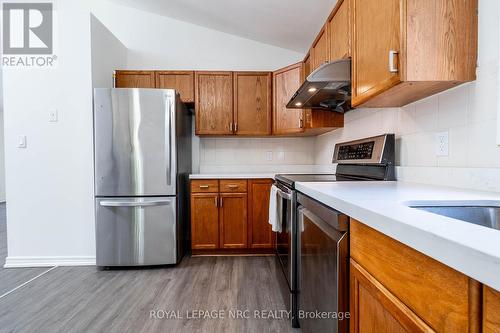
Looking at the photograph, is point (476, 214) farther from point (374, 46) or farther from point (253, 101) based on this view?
point (253, 101)

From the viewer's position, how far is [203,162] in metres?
3.09

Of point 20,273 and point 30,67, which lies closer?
point 20,273

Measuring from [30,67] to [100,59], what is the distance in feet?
2.06

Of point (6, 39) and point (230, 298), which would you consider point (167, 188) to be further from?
point (6, 39)

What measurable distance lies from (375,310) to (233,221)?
78.8 inches

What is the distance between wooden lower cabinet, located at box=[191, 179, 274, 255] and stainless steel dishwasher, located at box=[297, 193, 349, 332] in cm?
123

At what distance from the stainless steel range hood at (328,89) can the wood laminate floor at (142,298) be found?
1.49 metres

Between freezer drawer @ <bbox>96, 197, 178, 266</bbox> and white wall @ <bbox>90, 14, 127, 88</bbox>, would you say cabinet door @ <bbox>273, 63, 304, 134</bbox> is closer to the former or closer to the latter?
freezer drawer @ <bbox>96, 197, 178, 266</bbox>

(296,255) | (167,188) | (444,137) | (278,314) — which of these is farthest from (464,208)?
(167,188)

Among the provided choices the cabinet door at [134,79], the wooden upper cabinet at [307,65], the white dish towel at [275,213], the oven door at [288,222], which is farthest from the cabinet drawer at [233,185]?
the cabinet door at [134,79]

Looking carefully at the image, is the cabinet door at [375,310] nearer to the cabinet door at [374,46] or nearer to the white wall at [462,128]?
the white wall at [462,128]

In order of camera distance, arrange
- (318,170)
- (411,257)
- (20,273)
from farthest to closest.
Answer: (318,170) < (20,273) < (411,257)

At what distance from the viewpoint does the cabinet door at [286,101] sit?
2582mm

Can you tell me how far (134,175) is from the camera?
7.35ft
